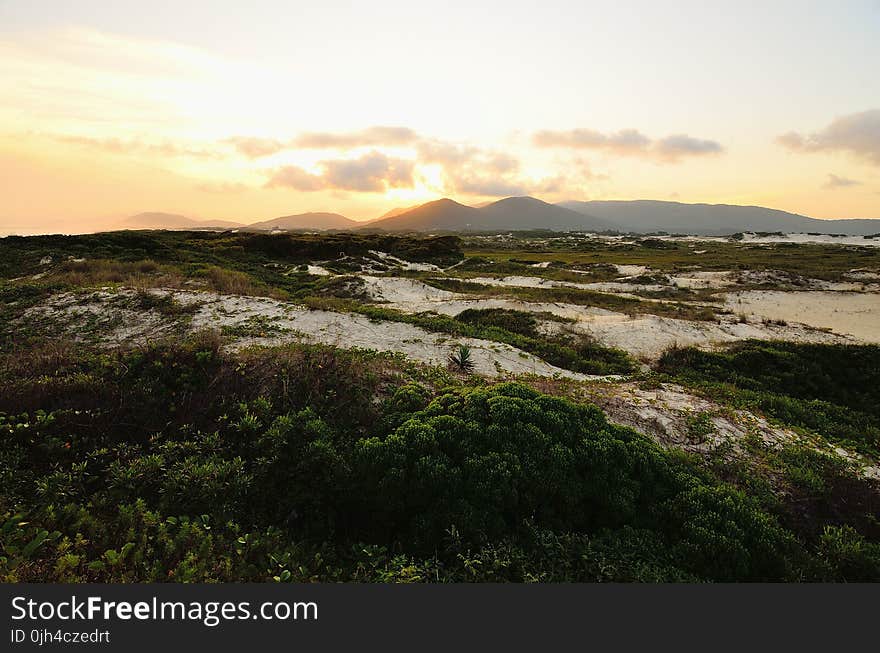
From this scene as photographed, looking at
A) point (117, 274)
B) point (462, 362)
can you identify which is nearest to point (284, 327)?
point (462, 362)

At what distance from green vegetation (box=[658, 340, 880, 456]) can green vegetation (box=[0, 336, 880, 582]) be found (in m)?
7.68

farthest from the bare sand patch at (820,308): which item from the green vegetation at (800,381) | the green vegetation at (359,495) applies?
the green vegetation at (359,495)

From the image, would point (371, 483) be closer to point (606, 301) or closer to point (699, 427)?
point (699, 427)

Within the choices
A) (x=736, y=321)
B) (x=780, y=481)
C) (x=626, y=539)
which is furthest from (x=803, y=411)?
(x=736, y=321)

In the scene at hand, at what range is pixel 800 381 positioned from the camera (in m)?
16.4

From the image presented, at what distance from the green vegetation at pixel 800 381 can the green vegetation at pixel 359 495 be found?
7679mm

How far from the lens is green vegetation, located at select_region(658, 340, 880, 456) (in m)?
12.9

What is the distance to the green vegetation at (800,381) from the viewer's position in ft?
42.2

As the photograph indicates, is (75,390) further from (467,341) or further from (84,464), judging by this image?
(467,341)

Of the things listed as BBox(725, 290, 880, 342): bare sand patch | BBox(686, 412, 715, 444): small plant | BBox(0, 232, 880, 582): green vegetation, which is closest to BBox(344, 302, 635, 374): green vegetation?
BBox(0, 232, 880, 582): green vegetation

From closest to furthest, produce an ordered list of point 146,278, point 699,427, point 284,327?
point 699,427, point 284,327, point 146,278

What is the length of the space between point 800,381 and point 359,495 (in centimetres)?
1983

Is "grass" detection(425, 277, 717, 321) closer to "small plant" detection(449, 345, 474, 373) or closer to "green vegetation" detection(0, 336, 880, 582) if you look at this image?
"small plant" detection(449, 345, 474, 373)

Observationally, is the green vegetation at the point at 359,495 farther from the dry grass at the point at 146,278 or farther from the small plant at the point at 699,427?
the dry grass at the point at 146,278
